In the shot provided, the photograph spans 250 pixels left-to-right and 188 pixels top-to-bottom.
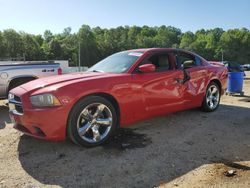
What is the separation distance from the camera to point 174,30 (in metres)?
133

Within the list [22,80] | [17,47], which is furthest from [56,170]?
[17,47]

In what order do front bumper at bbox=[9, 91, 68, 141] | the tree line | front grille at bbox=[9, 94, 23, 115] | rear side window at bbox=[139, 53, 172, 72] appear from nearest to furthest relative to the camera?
front bumper at bbox=[9, 91, 68, 141], front grille at bbox=[9, 94, 23, 115], rear side window at bbox=[139, 53, 172, 72], the tree line

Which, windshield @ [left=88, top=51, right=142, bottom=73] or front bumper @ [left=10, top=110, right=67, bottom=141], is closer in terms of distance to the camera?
front bumper @ [left=10, top=110, right=67, bottom=141]

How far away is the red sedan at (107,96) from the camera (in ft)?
14.1

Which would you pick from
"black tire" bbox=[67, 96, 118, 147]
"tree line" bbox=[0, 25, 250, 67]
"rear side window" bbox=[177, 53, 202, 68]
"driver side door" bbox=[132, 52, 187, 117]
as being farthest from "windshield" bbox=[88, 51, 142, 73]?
"tree line" bbox=[0, 25, 250, 67]

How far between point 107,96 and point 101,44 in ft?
318

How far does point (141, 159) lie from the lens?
4.15 metres

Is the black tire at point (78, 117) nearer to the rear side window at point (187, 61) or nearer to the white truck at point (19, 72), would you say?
the rear side window at point (187, 61)

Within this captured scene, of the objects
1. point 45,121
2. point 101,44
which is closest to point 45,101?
point 45,121

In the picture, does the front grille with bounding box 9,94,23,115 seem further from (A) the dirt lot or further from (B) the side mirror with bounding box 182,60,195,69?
(B) the side mirror with bounding box 182,60,195,69

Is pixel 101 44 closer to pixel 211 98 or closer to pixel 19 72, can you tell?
pixel 19 72

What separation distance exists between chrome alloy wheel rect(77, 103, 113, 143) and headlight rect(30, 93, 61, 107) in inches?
18.5

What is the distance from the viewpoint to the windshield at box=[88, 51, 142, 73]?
544 centimetres

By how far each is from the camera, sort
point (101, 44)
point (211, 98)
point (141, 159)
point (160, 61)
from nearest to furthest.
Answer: point (141, 159) < point (160, 61) < point (211, 98) < point (101, 44)
